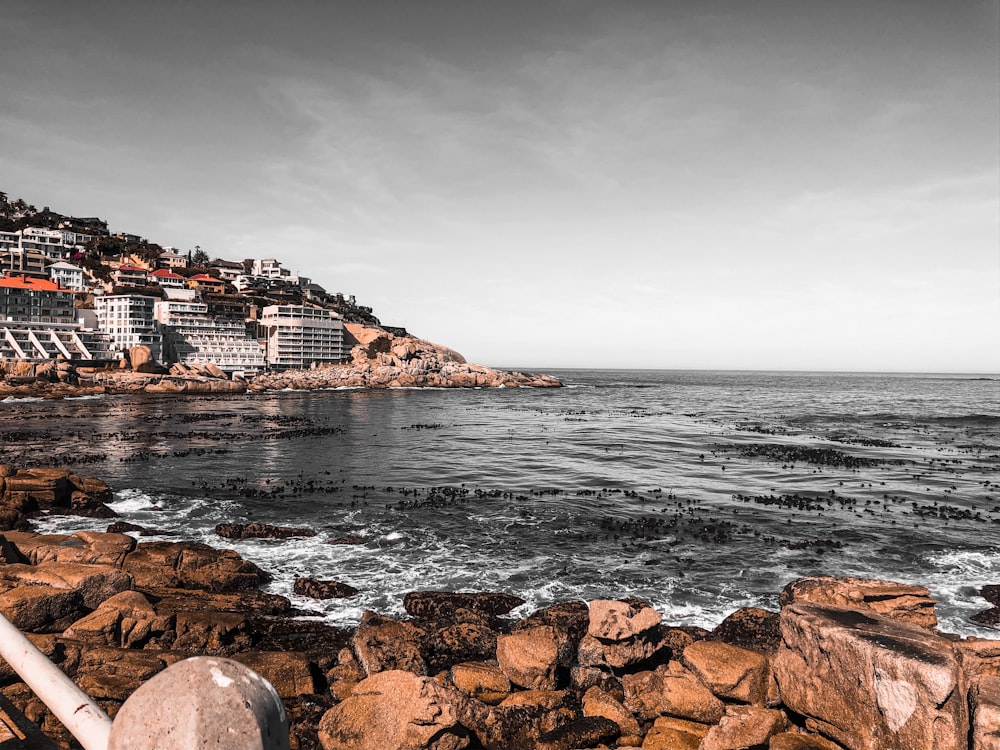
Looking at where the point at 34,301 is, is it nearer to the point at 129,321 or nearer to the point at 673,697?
the point at 129,321

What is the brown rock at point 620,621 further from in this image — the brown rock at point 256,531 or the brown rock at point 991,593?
the brown rock at point 256,531

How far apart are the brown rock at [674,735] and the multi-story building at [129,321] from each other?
15097 centimetres

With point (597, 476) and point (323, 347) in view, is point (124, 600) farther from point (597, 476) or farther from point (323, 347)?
point (323, 347)

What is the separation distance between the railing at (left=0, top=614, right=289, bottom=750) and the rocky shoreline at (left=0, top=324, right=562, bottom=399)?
370 feet

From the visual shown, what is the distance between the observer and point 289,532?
78.5ft

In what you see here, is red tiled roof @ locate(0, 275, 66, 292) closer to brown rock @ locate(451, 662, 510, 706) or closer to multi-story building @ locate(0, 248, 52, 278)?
multi-story building @ locate(0, 248, 52, 278)

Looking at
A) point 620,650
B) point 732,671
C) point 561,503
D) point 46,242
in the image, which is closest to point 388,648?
point 620,650

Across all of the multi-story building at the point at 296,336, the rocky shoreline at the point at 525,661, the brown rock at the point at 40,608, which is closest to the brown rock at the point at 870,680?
the rocky shoreline at the point at 525,661

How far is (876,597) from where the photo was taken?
43.9 ft

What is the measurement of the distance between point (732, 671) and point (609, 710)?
2.56 metres

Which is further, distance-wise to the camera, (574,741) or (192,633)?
(192,633)

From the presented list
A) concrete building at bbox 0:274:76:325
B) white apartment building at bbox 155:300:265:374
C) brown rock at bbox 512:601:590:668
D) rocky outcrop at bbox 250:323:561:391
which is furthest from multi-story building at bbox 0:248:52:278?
brown rock at bbox 512:601:590:668

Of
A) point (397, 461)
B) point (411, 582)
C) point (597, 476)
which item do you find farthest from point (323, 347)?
point (411, 582)

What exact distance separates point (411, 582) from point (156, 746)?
16.6 metres
